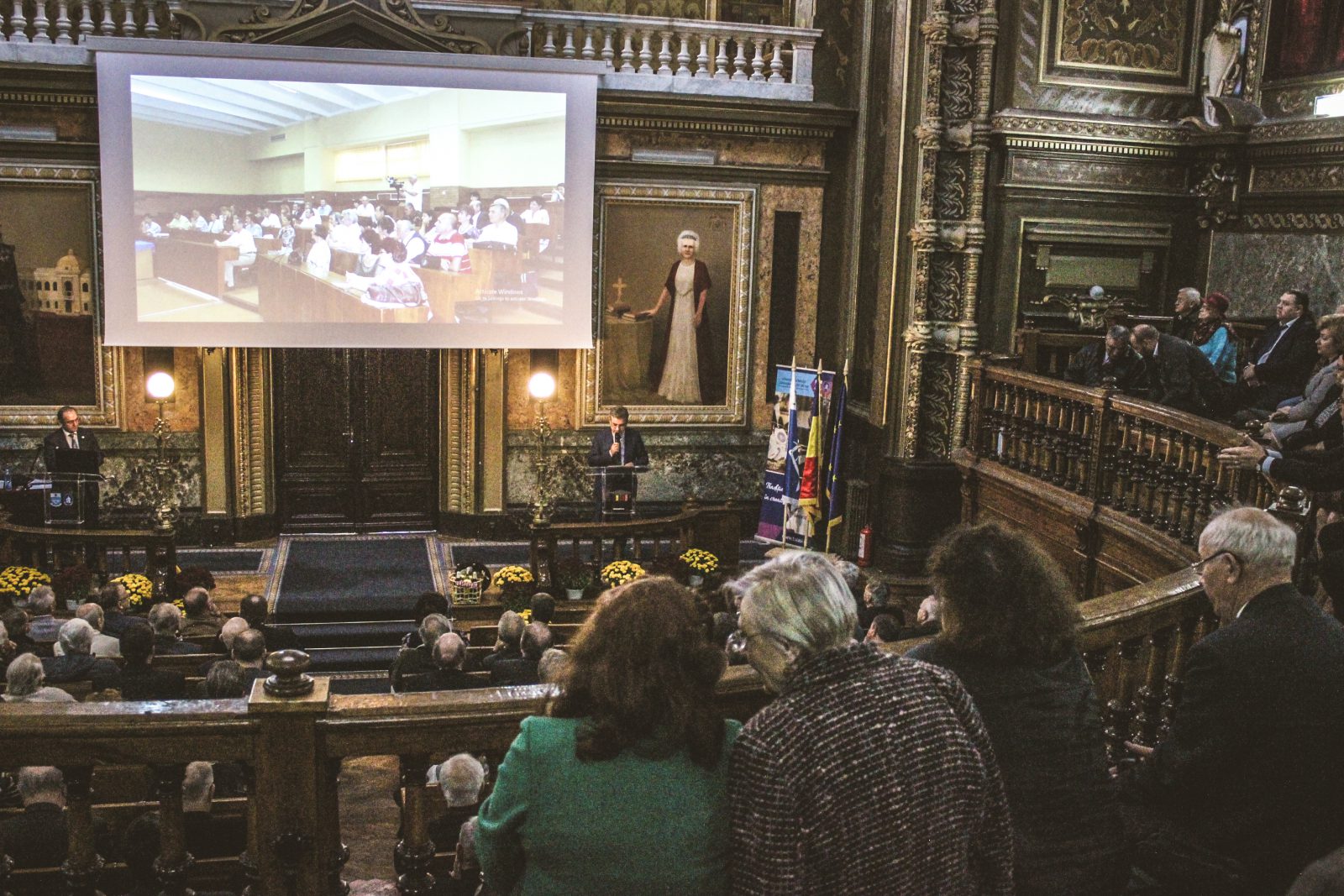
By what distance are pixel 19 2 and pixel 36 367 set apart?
10.1 ft

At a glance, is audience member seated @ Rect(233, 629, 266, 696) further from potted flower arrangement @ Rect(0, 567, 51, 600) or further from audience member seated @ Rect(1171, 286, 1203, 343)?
audience member seated @ Rect(1171, 286, 1203, 343)

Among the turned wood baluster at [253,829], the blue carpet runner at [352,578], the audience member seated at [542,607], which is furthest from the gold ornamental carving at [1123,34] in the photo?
the turned wood baluster at [253,829]

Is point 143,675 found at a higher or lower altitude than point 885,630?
lower

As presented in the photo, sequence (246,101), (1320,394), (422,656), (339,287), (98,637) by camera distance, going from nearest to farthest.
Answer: (422,656), (1320,394), (98,637), (246,101), (339,287)

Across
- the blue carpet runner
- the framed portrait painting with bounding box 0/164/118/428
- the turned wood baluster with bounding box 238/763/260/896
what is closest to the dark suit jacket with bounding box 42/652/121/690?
the turned wood baluster with bounding box 238/763/260/896

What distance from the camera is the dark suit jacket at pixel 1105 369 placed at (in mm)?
8539

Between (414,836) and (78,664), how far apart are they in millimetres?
3831

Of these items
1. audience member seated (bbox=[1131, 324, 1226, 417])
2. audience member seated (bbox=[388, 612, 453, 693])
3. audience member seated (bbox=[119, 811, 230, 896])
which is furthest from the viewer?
audience member seated (bbox=[1131, 324, 1226, 417])

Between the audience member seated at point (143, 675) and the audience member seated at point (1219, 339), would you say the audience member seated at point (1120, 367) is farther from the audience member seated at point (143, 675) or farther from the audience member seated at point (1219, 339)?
the audience member seated at point (143, 675)

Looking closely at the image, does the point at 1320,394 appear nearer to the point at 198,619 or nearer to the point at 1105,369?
the point at 1105,369

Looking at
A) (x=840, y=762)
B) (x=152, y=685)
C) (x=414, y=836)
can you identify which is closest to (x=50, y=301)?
(x=152, y=685)

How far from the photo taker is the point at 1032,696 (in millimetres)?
2482

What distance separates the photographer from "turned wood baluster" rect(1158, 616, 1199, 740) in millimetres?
3713

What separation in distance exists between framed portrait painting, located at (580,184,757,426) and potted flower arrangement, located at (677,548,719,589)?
2548 mm
